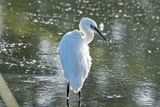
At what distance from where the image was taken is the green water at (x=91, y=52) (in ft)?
25.3

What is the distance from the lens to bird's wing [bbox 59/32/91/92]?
6934 millimetres

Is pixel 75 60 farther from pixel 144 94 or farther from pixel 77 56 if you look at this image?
pixel 144 94

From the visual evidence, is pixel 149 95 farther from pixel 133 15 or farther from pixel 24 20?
pixel 133 15

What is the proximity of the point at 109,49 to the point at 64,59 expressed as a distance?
389cm

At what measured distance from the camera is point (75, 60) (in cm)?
709

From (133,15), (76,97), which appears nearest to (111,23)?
(133,15)

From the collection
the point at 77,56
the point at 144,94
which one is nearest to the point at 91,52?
the point at 144,94

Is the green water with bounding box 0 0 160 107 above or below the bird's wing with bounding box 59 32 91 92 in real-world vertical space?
below

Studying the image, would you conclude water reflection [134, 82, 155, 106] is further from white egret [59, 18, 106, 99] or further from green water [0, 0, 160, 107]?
white egret [59, 18, 106, 99]

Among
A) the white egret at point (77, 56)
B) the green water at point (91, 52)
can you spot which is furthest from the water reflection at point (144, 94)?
the white egret at point (77, 56)

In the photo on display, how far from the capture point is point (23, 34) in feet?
39.9

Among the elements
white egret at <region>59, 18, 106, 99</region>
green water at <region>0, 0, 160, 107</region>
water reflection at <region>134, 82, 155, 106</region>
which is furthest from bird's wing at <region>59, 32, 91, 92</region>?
water reflection at <region>134, 82, 155, 106</region>

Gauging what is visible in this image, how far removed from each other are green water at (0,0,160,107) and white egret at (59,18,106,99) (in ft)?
1.58

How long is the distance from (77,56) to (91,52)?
143 inches
